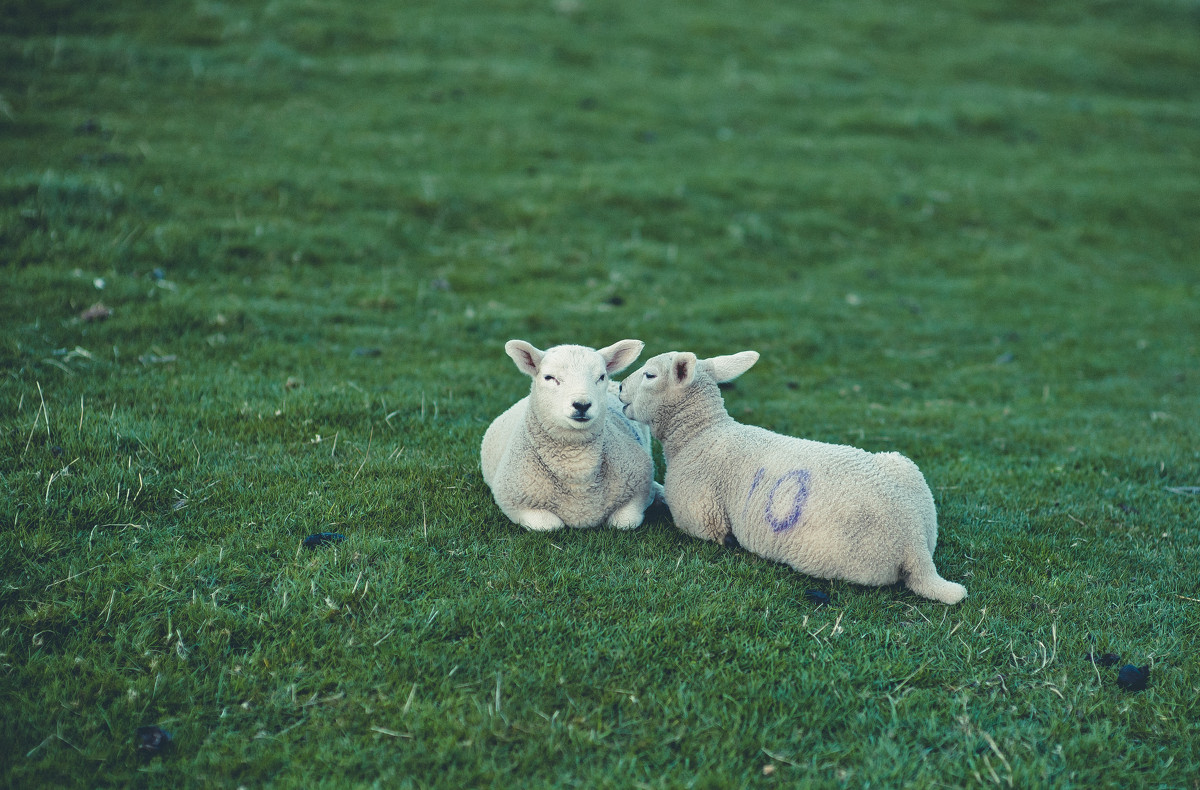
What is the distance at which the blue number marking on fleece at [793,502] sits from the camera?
512 cm

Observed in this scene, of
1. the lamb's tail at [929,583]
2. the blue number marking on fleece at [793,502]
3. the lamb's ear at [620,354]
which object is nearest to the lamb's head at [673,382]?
the lamb's ear at [620,354]

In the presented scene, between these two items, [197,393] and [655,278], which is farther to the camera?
[655,278]

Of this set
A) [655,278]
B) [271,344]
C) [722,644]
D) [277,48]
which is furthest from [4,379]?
[277,48]

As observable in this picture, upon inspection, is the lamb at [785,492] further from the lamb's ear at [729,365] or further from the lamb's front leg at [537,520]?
the lamb's front leg at [537,520]

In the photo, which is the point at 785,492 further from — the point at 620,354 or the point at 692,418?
the point at 620,354

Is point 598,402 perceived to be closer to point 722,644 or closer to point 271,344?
point 722,644

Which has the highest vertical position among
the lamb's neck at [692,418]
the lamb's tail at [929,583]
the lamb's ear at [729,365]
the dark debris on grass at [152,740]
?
the lamb's ear at [729,365]

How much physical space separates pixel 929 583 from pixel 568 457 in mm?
2355

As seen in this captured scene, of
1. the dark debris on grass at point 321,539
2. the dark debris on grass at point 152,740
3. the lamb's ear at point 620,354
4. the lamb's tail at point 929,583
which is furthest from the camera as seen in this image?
the lamb's ear at point 620,354

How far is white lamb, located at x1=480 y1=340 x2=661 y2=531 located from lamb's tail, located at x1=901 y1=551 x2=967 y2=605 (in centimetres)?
176

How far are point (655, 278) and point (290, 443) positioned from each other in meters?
6.54

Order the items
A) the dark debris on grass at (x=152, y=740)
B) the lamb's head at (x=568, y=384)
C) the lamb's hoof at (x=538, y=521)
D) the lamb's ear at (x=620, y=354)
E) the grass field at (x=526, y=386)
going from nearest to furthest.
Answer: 1. the dark debris on grass at (x=152, y=740)
2. the grass field at (x=526, y=386)
3. the lamb's head at (x=568, y=384)
4. the lamb's hoof at (x=538, y=521)
5. the lamb's ear at (x=620, y=354)

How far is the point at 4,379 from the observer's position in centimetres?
693

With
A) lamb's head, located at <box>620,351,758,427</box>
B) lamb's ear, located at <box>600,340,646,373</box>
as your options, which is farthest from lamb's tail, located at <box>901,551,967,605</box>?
lamb's ear, located at <box>600,340,646,373</box>
